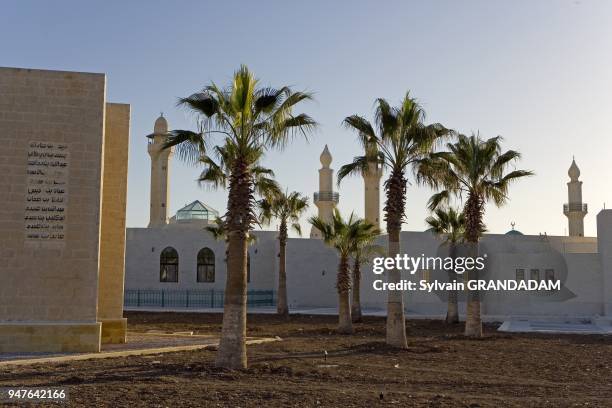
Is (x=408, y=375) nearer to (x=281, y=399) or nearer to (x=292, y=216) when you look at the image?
(x=281, y=399)

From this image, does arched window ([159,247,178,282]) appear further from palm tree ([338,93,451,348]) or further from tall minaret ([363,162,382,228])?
palm tree ([338,93,451,348])

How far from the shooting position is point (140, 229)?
38.1 m

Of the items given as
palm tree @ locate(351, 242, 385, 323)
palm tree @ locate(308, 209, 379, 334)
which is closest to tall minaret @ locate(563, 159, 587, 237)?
palm tree @ locate(351, 242, 385, 323)

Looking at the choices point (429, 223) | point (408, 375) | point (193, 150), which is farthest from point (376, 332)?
point (193, 150)

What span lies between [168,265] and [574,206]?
89.6 feet

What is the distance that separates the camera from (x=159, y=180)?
41688 millimetres

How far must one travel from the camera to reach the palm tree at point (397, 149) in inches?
663

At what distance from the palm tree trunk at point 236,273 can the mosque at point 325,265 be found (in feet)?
55.9

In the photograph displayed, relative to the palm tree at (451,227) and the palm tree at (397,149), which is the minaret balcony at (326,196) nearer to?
the palm tree at (451,227)

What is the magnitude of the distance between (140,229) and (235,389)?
94.9 feet

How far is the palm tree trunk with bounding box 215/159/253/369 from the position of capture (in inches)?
485

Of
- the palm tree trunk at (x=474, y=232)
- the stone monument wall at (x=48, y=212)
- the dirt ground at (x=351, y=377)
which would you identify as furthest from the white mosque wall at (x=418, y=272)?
the stone monument wall at (x=48, y=212)

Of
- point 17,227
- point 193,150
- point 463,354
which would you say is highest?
point 193,150

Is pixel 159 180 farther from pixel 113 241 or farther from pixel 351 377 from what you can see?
pixel 351 377
